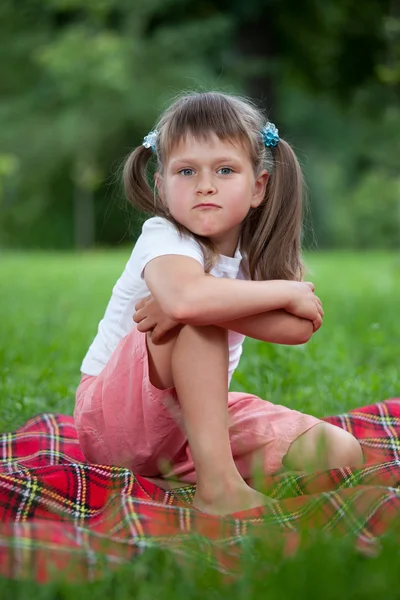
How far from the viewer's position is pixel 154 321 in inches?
81.8

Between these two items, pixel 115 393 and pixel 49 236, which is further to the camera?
pixel 49 236

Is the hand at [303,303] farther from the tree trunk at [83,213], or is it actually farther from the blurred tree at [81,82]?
the tree trunk at [83,213]

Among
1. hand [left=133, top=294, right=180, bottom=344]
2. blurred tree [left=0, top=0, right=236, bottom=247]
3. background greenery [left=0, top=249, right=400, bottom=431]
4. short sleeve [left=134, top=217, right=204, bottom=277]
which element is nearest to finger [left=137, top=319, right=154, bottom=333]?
hand [left=133, top=294, right=180, bottom=344]

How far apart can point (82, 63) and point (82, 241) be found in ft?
15.9

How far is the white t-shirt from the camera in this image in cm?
218

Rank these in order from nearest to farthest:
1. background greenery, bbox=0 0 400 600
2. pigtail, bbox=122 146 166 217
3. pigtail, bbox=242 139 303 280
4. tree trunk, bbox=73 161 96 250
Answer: background greenery, bbox=0 0 400 600 < pigtail, bbox=242 139 303 280 < pigtail, bbox=122 146 166 217 < tree trunk, bbox=73 161 96 250

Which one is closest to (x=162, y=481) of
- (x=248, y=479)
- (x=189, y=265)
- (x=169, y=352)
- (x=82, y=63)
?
(x=248, y=479)

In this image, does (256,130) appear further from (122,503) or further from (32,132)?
(32,132)

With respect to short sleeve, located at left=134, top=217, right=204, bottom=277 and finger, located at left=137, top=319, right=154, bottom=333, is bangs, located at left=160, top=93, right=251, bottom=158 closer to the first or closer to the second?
short sleeve, located at left=134, top=217, right=204, bottom=277

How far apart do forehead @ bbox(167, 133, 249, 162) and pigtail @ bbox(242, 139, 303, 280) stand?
212mm

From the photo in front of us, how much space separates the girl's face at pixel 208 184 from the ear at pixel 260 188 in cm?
11

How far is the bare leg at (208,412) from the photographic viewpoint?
6.58ft

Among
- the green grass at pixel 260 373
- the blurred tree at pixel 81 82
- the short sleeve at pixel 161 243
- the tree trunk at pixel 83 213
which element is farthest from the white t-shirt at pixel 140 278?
the tree trunk at pixel 83 213

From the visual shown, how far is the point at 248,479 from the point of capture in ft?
7.65
